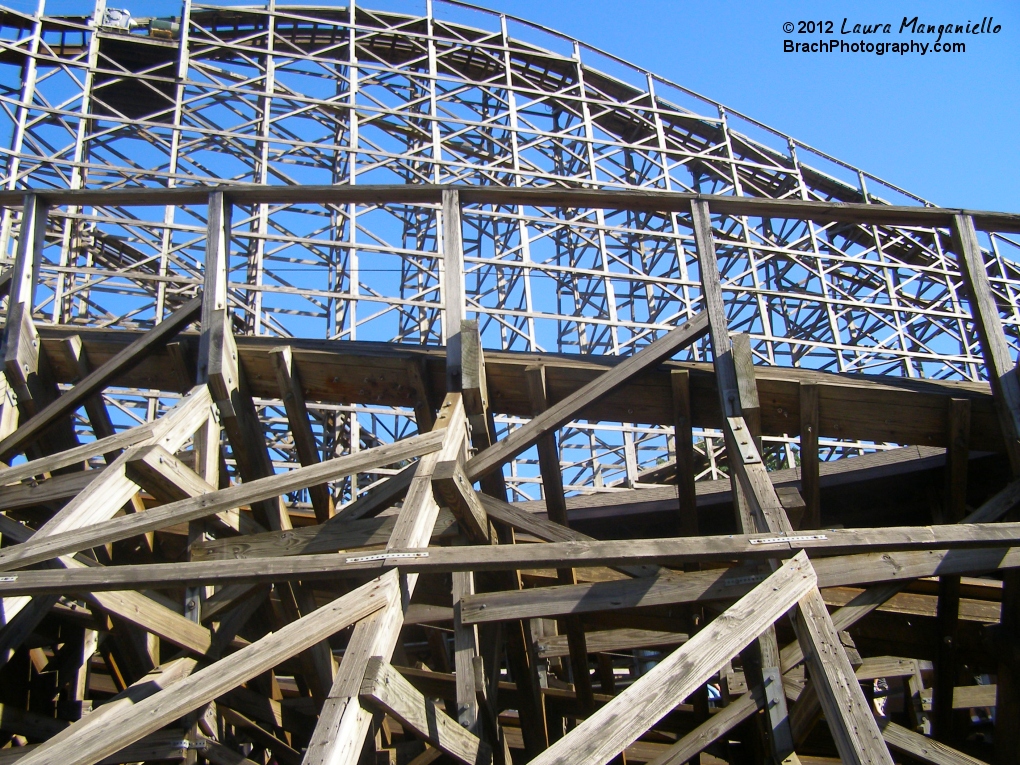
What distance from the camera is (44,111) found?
1082cm

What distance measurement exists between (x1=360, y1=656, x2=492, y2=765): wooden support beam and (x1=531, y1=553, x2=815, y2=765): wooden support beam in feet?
1.72

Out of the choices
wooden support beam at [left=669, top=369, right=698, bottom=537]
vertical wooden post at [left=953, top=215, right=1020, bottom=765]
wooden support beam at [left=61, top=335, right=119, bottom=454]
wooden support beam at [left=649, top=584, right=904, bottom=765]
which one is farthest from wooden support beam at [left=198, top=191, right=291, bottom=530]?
vertical wooden post at [left=953, top=215, right=1020, bottom=765]

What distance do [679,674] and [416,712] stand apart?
3.08ft

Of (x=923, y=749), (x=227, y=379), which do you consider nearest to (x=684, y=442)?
(x=923, y=749)

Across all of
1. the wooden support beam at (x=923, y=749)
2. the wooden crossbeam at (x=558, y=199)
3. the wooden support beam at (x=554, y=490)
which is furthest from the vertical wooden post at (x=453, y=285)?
the wooden support beam at (x=923, y=749)

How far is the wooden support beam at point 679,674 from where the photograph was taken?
2.67 metres

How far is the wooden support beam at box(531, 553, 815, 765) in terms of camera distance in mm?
2674

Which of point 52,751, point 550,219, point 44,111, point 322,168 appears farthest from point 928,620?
point 44,111

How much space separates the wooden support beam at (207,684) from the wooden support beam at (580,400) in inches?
46.5

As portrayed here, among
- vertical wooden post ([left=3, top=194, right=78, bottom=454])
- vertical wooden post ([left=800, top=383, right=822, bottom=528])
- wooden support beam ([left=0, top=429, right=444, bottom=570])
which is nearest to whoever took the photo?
wooden support beam ([left=0, top=429, right=444, bottom=570])

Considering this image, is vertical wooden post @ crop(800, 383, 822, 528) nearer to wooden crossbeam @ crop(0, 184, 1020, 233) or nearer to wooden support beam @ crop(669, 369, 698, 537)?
wooden support beam @ crop(669, 369, 698, 537)

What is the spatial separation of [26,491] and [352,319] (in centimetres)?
579

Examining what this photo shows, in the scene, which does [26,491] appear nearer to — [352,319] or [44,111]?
[352,319]

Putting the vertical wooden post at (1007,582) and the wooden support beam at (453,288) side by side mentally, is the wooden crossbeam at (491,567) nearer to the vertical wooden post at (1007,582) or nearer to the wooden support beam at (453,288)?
the vertical wooden post at (1007,582)
